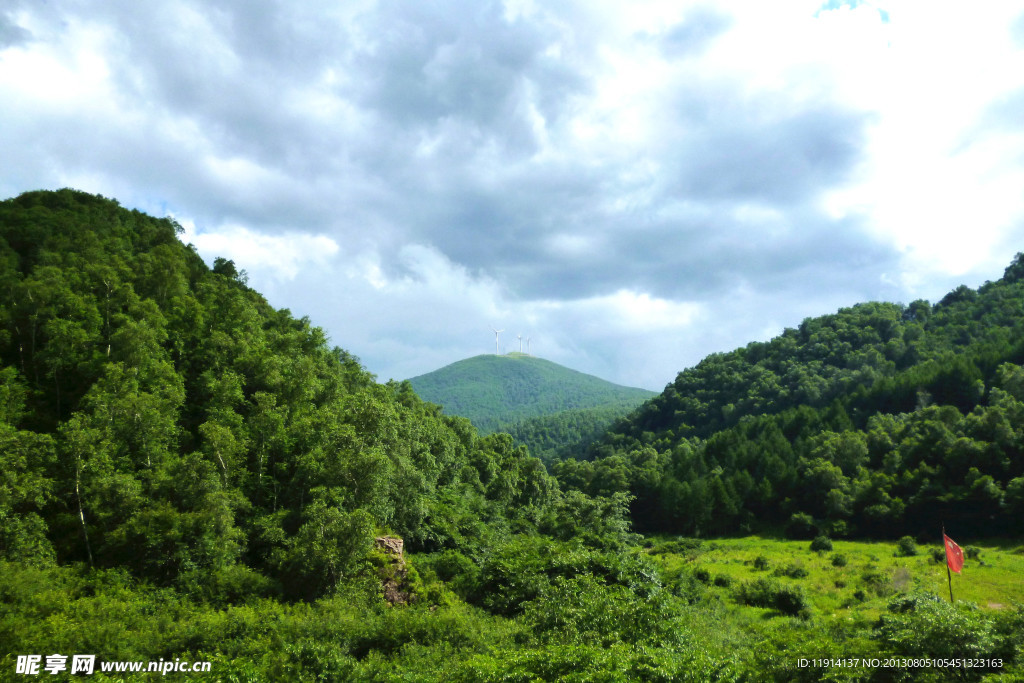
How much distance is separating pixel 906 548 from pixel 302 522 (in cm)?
7206

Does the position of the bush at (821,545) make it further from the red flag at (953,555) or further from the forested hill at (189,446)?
the red flag at (953,555)

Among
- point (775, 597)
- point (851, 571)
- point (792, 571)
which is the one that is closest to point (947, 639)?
point (775, 597)

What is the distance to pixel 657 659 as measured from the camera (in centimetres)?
2111

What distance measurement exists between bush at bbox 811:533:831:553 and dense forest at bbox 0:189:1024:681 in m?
5.50

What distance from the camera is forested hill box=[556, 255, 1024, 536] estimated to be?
3177 inches

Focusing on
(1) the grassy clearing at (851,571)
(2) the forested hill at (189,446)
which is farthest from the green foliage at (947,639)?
(2) the forested hill at (189,446)

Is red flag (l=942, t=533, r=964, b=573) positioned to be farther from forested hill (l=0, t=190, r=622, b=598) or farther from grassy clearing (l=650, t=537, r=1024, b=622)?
forested hill (l=0, t=190, r=622, b=598)

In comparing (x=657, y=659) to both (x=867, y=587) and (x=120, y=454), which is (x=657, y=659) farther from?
(x=867, y=587)

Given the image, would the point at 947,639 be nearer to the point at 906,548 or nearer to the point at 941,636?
the point at 941,636

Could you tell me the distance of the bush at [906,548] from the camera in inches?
2701

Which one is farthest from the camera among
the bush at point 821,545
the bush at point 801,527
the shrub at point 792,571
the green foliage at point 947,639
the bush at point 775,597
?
the bush at point 801,527

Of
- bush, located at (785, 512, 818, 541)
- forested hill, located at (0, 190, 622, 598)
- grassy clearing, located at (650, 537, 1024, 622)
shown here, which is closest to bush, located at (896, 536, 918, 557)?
grassy clearing, located at (650, 537, 1024, 622)

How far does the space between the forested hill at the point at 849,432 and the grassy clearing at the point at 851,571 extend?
7.97 m

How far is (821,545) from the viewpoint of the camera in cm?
7519
